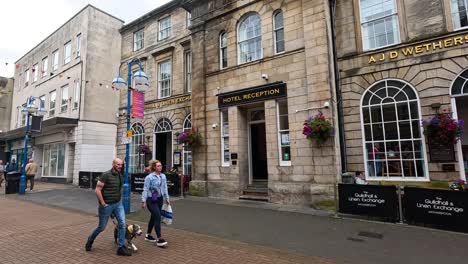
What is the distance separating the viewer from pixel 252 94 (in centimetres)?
1154

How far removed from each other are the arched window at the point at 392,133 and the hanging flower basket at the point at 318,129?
5.11 feet

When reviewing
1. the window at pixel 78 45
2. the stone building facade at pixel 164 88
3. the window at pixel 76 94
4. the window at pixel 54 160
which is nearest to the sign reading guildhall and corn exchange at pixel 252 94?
the stone building facade at pixel 164 88

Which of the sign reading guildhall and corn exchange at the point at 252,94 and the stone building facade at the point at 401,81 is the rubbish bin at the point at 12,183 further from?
the stone building facade at the point at 401,81

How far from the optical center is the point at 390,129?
371 inches

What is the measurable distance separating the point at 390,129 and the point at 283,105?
394cm

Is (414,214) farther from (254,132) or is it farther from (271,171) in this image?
(254,132)

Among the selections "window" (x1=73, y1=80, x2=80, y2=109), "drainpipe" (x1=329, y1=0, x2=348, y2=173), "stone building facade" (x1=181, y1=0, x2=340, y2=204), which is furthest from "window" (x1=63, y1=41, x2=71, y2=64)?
"drainpipe" (x1=329, y1=0, x2=348, y2=173)

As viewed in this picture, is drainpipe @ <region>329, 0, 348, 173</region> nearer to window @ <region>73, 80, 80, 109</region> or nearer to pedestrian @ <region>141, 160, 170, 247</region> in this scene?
pedestrian @ <region>141, 160, 170, 247</region>

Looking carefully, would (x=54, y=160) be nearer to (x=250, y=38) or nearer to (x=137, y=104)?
(x=137, y=104)

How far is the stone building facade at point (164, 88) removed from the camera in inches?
617

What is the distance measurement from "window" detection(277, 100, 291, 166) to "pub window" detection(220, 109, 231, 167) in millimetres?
2398

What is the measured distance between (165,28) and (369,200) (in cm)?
1519

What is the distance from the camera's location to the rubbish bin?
49.2 feet

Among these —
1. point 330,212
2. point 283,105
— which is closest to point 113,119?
point 283,105
